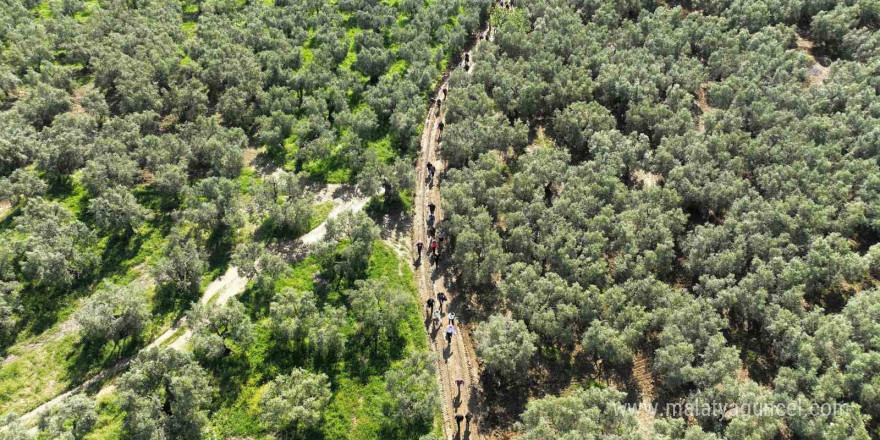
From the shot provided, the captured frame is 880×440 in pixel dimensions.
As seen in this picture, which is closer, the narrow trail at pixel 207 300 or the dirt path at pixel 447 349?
the narrow trail at pixel 207 300

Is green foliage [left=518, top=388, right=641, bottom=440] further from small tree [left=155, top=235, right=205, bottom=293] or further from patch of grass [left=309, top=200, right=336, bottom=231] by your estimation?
small tree [left=155, top=235, right=205, bottom=293]

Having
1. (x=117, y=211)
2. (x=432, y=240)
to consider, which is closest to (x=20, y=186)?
(x=117, y=211)

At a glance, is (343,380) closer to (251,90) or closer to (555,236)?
(555,236)

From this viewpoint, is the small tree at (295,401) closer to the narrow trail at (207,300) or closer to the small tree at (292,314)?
the small tree at (292,314)

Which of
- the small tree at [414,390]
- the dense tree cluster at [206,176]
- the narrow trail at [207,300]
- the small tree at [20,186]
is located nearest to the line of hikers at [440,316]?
the dense tree cluster at [206,176]

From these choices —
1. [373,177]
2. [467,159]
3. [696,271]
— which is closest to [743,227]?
[696,271]
